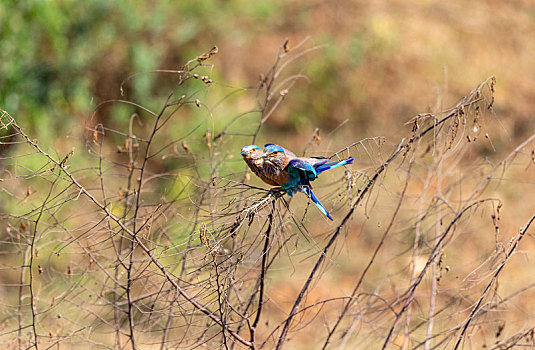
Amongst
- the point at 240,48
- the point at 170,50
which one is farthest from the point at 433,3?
the point at 170,50

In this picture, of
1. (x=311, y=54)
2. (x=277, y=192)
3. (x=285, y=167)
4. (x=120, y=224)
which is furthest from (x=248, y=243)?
(x=311, y=54)

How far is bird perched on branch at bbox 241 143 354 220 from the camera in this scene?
2.32 m

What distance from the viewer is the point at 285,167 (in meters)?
2.35

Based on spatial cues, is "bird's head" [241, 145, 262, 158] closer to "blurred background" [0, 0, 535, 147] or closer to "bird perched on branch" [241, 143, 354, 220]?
"bird perched on branch" [241, 143, 354, 220]

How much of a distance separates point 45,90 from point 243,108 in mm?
2262

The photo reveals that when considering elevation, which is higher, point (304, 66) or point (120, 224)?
point (304, 66)

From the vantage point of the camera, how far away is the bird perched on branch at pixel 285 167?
2322 mm

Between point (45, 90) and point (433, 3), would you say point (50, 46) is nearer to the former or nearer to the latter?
point (45, 90)

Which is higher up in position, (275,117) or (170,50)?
(170,50)

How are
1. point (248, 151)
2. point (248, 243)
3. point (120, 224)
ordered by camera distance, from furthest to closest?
point (248, 151) → point (248, 243) → point (120, 224)

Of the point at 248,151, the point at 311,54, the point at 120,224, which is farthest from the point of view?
the point at 311,54

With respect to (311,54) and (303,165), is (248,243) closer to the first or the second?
(303,165)

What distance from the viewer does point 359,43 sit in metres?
8.30

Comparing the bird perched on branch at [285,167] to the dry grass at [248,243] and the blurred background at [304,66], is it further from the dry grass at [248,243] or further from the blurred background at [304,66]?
the blurred background at [304,66]
